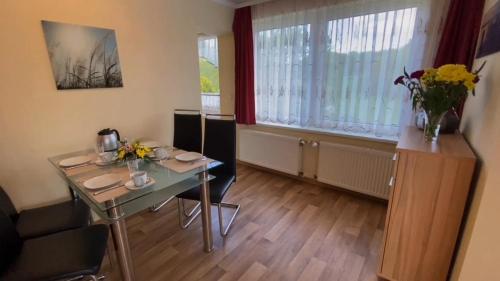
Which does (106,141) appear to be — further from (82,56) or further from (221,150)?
(221,150)

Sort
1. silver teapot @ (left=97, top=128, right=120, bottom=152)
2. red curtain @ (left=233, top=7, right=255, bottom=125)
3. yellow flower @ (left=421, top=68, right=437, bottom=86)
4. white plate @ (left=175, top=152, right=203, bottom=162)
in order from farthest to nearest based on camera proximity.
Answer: red curtain @ (left=233, top=7, right=255, bottom=125), silver teapot @ (left=97, top=128, right=120, bottom=152), white plate @ (left=175, top=152, right=203, bottom=162), yellow flower @ (left=421, top=68, right=437, bottom=86)

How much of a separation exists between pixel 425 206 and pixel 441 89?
0.69m

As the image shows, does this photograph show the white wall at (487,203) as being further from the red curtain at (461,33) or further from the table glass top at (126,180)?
the table glass top at (126,180)

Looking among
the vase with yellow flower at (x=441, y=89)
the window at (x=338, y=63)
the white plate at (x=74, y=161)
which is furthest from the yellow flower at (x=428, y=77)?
the white plate at (x=74, y=161)

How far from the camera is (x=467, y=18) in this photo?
5.82 feet

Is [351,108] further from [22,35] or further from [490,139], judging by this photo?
[22,35]

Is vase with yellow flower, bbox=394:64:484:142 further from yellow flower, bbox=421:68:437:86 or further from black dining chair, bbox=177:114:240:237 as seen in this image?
black dining chair, bbox=177:114:240:237

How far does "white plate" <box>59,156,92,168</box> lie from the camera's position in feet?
5.59

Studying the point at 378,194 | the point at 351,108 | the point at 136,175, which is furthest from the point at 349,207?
the point at 136,175

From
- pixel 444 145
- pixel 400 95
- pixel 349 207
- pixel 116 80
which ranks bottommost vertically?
pixel 349 207

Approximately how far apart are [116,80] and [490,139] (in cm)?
274

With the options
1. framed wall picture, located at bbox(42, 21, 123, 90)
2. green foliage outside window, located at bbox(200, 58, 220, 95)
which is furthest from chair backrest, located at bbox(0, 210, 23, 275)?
green foliage outside window, located at bbox(200, 58, 220, 95)

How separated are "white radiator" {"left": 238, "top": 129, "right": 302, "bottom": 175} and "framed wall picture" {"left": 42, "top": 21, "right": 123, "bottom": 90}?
5.98 ft

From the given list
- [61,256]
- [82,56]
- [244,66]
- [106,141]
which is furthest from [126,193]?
[244,66]
